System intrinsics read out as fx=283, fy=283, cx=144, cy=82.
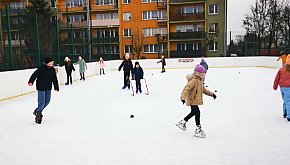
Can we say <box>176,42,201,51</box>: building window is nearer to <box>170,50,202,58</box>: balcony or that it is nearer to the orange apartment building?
the orange apartment building

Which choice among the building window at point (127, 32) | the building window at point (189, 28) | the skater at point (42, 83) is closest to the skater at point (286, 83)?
the skater at point (42, 83)

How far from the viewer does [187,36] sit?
34.1 meters

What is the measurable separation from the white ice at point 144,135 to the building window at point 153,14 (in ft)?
98.9

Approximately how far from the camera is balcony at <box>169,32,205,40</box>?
1329 inches

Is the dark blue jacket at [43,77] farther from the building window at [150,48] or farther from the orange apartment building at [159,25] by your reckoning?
the building window at [150,48]

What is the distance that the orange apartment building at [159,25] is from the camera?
34219mm

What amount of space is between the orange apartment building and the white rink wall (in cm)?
737

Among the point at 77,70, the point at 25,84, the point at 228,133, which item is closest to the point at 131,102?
the point at 228,133

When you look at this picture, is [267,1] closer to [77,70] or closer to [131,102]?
[77,70]

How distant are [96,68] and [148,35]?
1795 centimetres

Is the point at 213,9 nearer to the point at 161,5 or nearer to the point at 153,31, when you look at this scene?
the point at 161,5

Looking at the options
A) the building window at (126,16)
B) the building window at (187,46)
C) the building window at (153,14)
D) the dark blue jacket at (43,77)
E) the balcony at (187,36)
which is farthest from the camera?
the building window at (126,16)

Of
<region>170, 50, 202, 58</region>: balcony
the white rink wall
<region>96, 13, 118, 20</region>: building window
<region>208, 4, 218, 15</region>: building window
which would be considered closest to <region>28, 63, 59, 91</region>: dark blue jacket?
the white rink wall

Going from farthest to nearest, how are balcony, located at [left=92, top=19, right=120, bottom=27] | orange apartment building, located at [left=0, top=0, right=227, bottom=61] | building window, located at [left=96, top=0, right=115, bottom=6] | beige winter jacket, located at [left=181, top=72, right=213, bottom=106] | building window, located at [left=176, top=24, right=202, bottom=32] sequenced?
building window, located at [left=96, top=0, right=115, bottom=6]
balcony, located at [left=92, top=19, right=120, bottom=27]
building window, located at [left=176, top=24, right=202, bottom=32]
orange apartment building, located at [left=0, top=0, right=227, bottom=61]
beige winter jacket, located at [left=181, top=72, right=213, bottom=106]
